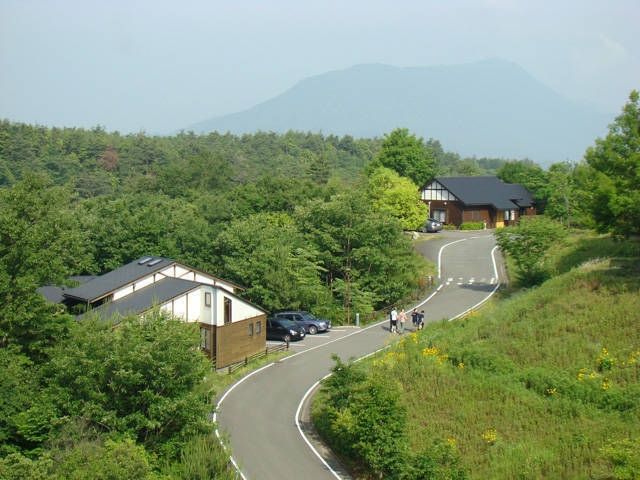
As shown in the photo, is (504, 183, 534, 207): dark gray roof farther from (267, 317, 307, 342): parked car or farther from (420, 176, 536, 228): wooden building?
(267, 317, 307, 342): parked car

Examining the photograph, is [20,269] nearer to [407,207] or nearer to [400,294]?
[400,294]

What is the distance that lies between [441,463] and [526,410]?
4.03 metres

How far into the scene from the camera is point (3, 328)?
21.2m

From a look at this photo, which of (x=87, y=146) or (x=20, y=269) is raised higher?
(x=87, y=146)

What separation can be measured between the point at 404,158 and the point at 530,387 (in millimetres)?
47012

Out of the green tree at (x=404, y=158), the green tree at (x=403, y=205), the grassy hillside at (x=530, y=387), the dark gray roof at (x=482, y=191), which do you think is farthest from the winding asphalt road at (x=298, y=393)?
the green tree at (x=404, y=158)

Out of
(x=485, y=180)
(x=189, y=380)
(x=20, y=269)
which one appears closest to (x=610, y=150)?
(x=189, y=380)

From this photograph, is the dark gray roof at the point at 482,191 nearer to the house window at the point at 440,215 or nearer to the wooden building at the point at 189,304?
the house window at the point at 440,215

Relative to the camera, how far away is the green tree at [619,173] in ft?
85.4

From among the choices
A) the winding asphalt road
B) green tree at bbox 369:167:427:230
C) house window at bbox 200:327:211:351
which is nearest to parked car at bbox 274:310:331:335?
the winding asphalt road

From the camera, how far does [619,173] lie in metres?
27.8

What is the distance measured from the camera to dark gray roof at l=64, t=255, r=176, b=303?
2684cm

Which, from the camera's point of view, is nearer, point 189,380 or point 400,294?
point 189,380

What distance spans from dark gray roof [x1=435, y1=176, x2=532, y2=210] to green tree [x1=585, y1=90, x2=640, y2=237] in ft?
92.3
